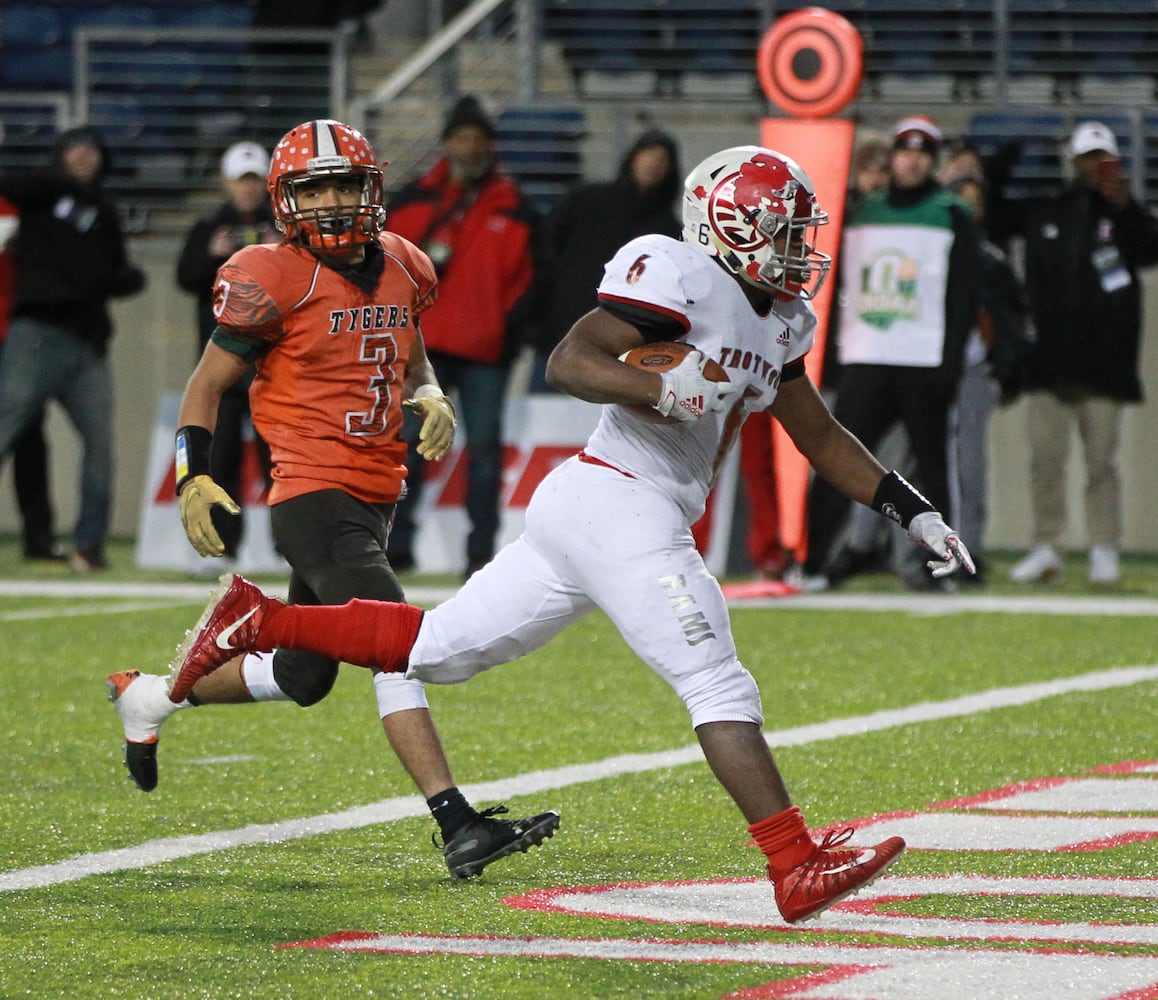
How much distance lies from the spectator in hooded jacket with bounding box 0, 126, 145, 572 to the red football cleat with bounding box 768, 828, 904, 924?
7.42m

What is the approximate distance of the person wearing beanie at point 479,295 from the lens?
10109mm

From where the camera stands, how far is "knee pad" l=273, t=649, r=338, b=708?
4.74m

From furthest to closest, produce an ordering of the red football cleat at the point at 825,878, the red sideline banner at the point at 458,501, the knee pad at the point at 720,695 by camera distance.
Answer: the red sideline banner at the point at 458,501 → the knee pad at the point at 720,695 → the red football cleat at the point at 825,878

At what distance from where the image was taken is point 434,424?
15.9 ft

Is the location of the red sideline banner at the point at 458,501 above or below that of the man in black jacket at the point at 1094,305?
below

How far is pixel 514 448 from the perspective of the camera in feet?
37.1

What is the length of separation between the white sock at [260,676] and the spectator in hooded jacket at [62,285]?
6.10 m

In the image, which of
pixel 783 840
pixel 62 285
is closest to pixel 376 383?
pixel 783 840

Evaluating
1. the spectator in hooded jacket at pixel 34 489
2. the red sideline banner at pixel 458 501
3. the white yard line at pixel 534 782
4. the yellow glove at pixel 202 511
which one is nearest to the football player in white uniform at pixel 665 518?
the yellow glove at pixel 202 511

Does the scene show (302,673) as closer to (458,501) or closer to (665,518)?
(665,518)

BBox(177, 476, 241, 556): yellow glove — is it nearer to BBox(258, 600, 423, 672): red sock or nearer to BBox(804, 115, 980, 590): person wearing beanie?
BBox(258, 600, 423, 672): red sock

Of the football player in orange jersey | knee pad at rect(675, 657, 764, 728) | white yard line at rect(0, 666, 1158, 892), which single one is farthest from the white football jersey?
white yard line at rect(0, 666, 1158, 892)

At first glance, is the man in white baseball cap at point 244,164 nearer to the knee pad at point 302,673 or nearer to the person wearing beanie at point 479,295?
the person wearing beanie at point 479,295

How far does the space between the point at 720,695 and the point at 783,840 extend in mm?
285
